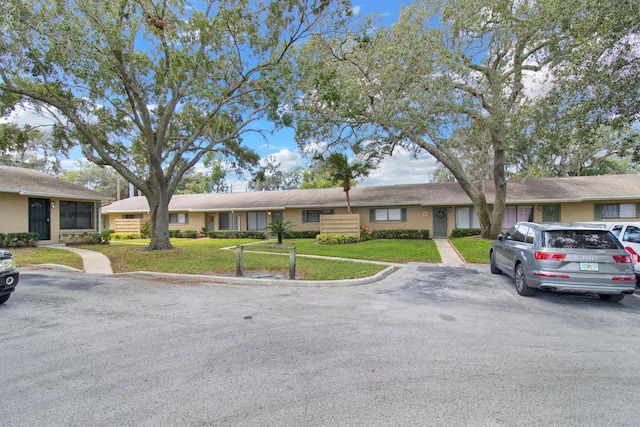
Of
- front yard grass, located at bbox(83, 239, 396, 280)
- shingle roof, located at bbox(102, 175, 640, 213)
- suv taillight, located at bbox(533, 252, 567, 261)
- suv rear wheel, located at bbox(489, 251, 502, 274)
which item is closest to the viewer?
suv taillight, located at bbox(533, 252, 567, 261)

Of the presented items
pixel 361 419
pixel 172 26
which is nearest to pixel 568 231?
pixel 361 419

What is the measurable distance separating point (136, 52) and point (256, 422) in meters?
15.7

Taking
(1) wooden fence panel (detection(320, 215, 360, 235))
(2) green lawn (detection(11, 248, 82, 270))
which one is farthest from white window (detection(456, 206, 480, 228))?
(2) green lawn (detection(11, 248, 82, 270))

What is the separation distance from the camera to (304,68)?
1306 cm

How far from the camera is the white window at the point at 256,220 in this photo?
1010 inches

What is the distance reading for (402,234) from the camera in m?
21.8

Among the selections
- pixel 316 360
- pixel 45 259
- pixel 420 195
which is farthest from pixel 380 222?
pixel 316 360

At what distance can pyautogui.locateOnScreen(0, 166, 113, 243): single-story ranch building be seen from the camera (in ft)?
51.0

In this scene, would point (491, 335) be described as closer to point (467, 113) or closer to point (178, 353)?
point (178, 353)

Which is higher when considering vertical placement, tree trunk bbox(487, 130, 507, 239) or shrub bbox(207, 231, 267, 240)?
tree trunk bbox(487, 130, 507, 239)

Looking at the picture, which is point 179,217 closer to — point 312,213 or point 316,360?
point 312,213

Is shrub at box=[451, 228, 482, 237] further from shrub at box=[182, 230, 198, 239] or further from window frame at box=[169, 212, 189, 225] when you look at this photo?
window frame at box=[169, 212, 189, 225]

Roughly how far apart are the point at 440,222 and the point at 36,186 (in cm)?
2284

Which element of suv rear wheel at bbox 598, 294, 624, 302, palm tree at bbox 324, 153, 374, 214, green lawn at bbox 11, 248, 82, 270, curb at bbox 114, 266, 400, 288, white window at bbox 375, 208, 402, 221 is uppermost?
palm tree at bbox 324, 153, 374, 214
